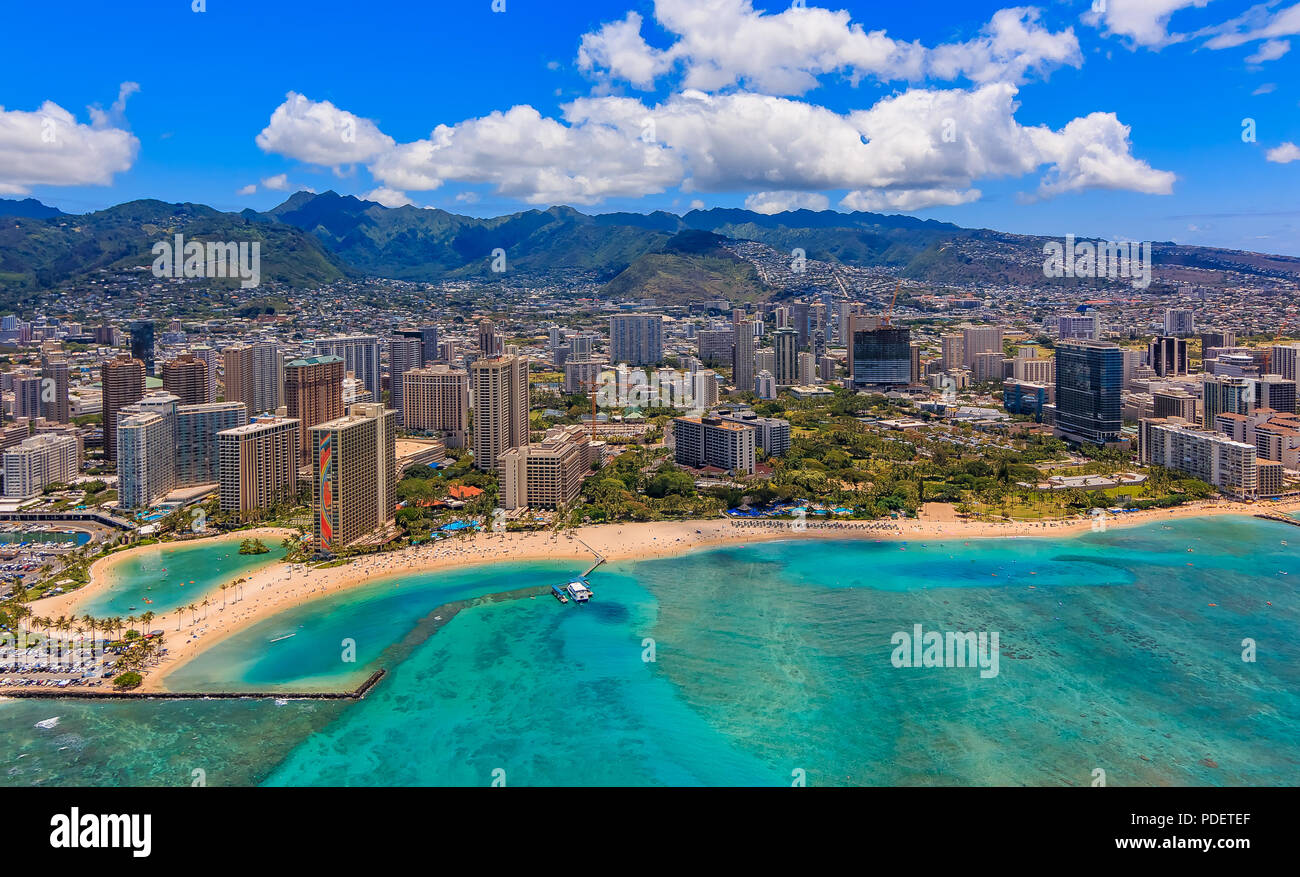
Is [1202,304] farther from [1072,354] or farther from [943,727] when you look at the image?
[943,727]

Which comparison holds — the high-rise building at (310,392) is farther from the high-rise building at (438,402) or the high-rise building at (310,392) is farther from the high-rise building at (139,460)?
the high-rise building at (139,460)

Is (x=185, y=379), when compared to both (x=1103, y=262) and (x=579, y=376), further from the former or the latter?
(x=1103, y=262)

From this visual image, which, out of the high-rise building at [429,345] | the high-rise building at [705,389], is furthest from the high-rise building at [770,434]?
the high-rise building at [429,345]

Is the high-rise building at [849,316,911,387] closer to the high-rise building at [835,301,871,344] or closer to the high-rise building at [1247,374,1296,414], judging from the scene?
the high-rise building at [1247,374,1296,414]

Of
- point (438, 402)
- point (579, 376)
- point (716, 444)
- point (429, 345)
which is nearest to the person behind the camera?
point (716, 444)

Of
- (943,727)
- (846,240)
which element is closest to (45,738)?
(943,727)

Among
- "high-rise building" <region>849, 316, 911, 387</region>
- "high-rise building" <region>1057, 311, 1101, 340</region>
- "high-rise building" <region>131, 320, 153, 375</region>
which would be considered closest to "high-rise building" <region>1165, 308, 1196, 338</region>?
"high-rise building" <region>1057, 311, 1101, 340</region>

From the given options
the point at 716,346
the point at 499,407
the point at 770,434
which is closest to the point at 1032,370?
the point at 716,346
